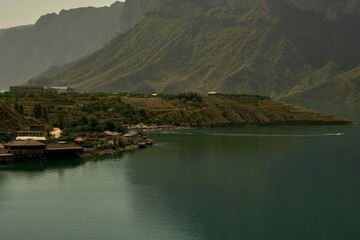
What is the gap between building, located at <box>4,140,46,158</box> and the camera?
108 metres

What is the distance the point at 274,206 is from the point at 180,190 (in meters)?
14.1

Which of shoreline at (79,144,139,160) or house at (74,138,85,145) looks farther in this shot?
house at (74,138,85,145)

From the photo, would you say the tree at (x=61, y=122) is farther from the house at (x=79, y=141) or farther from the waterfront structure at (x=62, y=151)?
the waterfront structure at (x=62, y=151)

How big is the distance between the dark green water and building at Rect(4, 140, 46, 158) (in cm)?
488

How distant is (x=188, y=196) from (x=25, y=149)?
42.7 metres

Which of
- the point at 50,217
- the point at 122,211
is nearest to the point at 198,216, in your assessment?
the point at 122,211

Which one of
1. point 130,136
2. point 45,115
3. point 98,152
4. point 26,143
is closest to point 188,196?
point 26,143

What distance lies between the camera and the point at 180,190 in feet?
268

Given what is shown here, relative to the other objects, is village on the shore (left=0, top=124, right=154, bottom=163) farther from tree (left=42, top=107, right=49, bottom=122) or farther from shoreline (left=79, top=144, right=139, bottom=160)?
tree (left=42, top=107, right=49, bottom=122)

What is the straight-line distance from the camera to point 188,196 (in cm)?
7794

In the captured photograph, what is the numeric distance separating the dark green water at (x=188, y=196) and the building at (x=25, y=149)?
192 inches

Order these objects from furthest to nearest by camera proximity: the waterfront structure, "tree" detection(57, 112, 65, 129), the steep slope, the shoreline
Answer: "tree" detection(57, 112, 65, 129), the steep slope, the shoreline, the waterfront structure

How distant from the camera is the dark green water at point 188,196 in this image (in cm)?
6375

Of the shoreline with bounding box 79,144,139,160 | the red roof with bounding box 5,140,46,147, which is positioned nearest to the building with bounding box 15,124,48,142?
the red roof with bounding box 5,140,46,147
